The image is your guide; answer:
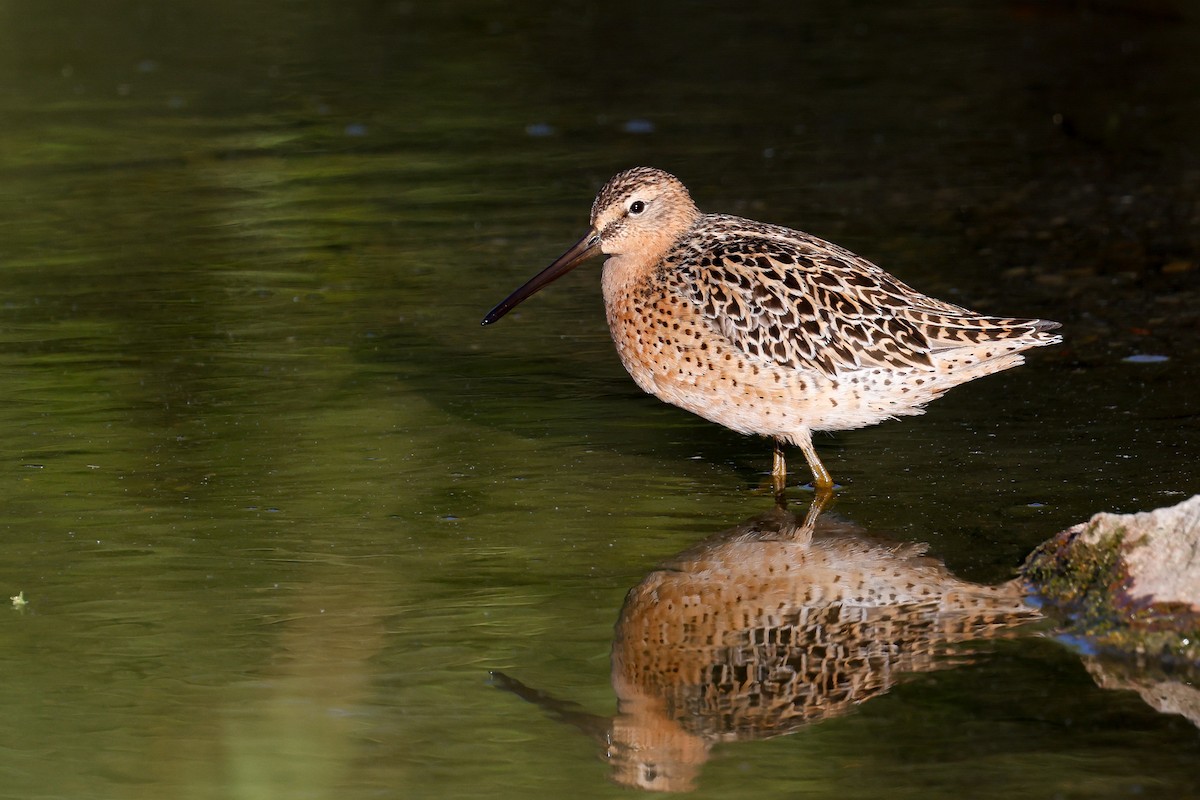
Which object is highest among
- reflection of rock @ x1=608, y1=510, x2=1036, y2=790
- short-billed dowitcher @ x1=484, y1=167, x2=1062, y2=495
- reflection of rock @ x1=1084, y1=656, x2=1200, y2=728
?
short-billed dowitcher @ x1=484, y1=167, x2=1062, y2=495

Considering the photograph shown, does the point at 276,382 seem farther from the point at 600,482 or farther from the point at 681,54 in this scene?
the point at 681,54

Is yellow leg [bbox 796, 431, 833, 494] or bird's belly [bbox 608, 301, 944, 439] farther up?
bird's belly [bbox 608, 301, 944, 439]

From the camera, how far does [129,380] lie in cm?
786

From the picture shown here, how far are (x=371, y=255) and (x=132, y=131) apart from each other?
3315 mm

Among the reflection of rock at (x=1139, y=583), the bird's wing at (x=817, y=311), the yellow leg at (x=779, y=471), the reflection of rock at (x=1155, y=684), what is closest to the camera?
the reflection of rock at (x=1155, y=684)

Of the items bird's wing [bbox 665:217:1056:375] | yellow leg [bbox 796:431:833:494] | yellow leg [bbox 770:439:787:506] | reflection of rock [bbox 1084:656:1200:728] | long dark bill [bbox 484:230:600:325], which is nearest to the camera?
reflection of rock [bbox 1084:656:1200:728]

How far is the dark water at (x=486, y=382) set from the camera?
15.6ft

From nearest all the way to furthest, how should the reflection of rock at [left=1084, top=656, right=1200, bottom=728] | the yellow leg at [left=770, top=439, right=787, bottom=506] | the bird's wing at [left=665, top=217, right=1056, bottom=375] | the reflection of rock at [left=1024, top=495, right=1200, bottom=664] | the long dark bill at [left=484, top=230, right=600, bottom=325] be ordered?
the reflection of rock at [left=1084, top=656, right=1200, bottom=728] < the reflection of rock at [left=1024, top=495, right=1200, bottom=664] < the bird's wing at [left=665, top=217, right=1056, bottom=375] < the yellow leg at [left=770, top=439, right=787, bottom=506] < the long dark bill at [left=484, top=230, right=600, bottom=325]

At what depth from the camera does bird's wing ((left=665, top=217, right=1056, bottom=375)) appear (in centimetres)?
653

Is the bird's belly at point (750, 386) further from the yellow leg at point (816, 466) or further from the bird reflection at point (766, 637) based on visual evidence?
the bird reflection at point (766, 637)

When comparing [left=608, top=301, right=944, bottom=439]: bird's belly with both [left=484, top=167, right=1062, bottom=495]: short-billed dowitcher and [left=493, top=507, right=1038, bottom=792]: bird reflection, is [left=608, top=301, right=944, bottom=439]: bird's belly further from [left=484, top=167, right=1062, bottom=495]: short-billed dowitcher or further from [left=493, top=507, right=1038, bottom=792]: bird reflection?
[left=493, top=507, right=1038, bottom=792]: bird reflection

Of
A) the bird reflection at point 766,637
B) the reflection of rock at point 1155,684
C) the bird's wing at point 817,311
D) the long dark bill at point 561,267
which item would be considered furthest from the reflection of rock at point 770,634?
the long dark bill at point 561,267

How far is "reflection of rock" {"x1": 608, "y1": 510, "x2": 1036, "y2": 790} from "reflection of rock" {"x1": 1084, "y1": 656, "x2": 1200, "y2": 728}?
402 millimetres

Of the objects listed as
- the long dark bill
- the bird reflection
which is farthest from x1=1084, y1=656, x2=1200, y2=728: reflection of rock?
the long dark bill
